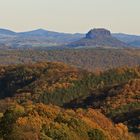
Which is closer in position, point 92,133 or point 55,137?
point 55,137

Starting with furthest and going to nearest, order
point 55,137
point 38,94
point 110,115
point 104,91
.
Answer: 1. point 38,94
2. point 104,91
3. point 110,115
4. point 55,137

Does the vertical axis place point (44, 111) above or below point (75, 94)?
above

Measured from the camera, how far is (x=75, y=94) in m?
179

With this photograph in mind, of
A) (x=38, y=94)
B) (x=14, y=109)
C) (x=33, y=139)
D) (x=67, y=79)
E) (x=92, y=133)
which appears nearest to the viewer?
(x=33, y=139)

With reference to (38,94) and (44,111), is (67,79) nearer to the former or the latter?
(38,94)

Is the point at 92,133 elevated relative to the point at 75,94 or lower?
elevated

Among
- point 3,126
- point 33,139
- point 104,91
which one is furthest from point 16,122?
point 104,91

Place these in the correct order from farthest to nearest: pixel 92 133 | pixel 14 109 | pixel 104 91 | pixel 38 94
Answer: pixel 38 94 → pixel 104 91 → pixel 14 109 → pixel 92 133

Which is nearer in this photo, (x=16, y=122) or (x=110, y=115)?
(x=16, y=122)

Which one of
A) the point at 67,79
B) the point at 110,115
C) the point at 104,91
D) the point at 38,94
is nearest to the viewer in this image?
the point at 110,115

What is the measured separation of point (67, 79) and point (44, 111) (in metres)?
112

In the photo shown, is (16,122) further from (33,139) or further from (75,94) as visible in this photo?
(75,94)

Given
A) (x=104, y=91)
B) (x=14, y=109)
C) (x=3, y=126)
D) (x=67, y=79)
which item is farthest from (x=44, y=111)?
(x=67, y=79)

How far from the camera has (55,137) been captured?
5850 centimetres
